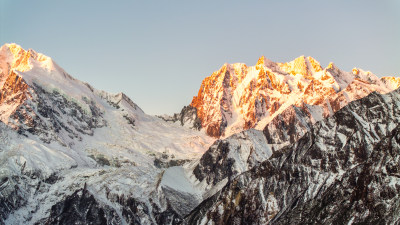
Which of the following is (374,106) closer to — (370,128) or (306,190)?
(370,128)

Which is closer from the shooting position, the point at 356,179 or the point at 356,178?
the point at 356,179

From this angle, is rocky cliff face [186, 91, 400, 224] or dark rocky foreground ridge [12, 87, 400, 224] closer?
dark rocky foreground ridge [12, 87, 400, 224]

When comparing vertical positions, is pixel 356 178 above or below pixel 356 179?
above

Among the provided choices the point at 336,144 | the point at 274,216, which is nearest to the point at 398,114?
the point at 336,144

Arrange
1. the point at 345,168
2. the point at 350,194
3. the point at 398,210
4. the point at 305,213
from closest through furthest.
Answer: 1. the point at 398,210
2. the point at 350,194
3. the point at 305,213
4. the point at 345,168

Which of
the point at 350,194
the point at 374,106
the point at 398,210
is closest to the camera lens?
the point at 398,210

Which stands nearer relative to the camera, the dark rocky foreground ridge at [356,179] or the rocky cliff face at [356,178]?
the dark rocky foreground ridge at [356,179]

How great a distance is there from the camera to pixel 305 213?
6914 inches

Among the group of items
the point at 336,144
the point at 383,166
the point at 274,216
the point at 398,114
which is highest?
the point at 398,114

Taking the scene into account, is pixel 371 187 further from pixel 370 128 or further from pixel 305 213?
pixel 370 128

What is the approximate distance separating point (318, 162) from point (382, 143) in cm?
3752

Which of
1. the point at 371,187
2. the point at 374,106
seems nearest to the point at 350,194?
the point at 371,187

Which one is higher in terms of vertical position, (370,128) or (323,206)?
(370,128)

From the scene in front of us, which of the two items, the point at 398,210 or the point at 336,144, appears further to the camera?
the point at 336,144
